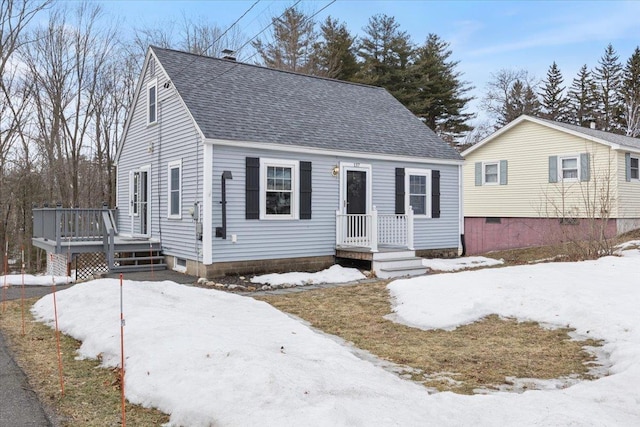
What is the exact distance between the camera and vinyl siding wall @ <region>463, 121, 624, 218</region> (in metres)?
17.7

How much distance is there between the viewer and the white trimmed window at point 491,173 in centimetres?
2133

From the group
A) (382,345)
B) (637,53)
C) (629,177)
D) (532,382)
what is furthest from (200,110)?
(637,53)

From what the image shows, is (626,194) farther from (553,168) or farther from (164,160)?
(164,160)

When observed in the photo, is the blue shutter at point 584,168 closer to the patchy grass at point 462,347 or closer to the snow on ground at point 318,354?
the snow on ground at point 318,354

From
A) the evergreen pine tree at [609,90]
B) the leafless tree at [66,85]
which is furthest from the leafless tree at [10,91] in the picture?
the evergreen pine tree at [609,90]

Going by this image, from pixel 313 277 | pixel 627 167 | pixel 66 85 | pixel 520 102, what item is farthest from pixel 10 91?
pixel 520 102

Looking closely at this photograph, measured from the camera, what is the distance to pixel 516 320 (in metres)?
7.33

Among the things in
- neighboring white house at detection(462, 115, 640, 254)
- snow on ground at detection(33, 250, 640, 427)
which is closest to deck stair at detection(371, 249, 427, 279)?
snow on ground at detection(33, 250, 640, 427)

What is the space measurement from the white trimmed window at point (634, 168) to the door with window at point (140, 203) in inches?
669

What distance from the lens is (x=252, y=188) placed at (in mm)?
11734

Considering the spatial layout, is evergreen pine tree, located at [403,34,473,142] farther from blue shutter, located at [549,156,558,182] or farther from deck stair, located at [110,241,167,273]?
deck stair, located at [110,241,167,273]

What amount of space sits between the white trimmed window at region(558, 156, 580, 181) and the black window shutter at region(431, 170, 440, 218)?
20.5ft

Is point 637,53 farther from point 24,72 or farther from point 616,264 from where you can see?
point 24,72

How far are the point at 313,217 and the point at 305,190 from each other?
0.76m
